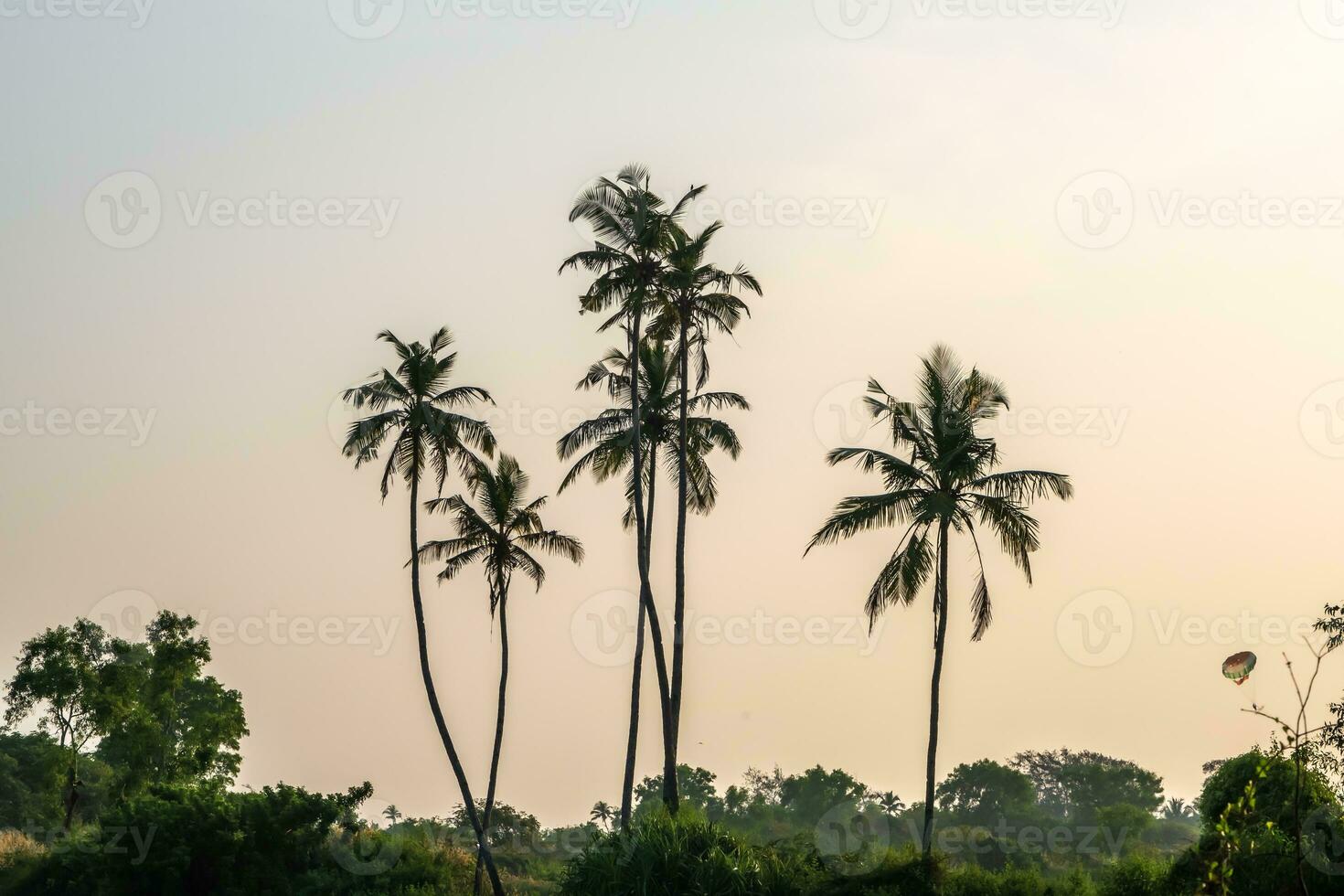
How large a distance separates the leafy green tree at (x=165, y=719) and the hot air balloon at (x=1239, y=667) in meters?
47.8

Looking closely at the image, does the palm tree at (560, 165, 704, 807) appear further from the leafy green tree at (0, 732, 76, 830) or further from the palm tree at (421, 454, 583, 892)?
the leafy green tree at (0, 732, 76, 830)

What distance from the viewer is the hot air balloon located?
1239 cm

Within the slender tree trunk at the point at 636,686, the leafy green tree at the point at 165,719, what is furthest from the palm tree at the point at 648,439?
the leafy green tree at the point at 165,719

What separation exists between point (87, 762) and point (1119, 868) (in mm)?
59996

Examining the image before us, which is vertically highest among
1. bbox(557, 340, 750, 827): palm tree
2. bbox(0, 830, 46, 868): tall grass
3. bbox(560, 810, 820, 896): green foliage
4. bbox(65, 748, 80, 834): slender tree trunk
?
bbox(557, 340, 750, 827): palm tree

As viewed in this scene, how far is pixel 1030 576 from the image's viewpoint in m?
34.0

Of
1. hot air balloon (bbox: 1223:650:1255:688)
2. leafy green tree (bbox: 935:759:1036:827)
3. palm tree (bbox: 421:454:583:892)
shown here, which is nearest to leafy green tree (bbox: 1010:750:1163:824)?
leafy green tree (bbox: 935:759:1036:827)

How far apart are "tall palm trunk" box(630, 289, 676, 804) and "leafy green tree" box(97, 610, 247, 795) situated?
71.1 ft

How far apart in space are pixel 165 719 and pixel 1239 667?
167ft

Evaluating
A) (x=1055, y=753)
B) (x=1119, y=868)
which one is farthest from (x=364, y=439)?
(x=1055, y=753)

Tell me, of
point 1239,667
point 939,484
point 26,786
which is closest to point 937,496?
point 939,484

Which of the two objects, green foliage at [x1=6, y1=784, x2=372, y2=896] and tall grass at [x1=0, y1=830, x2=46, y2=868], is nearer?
green foliage at [x1=6, y1=784, x2=372, y2=896]

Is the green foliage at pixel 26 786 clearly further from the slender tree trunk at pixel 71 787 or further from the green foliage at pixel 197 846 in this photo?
the green foliage at pixel 197 846
